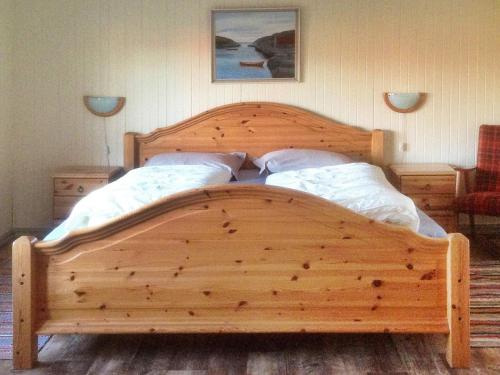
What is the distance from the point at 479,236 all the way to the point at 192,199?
114 inches

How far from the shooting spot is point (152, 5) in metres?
4.90

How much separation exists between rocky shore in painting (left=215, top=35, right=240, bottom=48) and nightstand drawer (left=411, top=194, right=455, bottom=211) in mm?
1598

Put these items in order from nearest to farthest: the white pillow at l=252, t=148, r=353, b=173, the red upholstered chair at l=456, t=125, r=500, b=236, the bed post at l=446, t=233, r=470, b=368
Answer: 1. the bed post at l=446, t=233, r=470, b=368
2. the white pillow at l=252, t=148, r=353, b=173
3. the red upholstered chair at l=456, t=125, r=500, b=236

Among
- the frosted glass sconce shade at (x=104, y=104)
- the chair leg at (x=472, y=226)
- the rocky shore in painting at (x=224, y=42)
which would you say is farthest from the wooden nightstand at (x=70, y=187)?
the chair leg at (x=472, y=226)

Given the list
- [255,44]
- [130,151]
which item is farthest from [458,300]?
[130,151]

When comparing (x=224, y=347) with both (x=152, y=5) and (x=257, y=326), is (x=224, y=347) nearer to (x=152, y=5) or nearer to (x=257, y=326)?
(x=257, y=326)

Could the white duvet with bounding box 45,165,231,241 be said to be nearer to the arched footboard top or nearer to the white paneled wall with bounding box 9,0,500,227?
the arched footboard top

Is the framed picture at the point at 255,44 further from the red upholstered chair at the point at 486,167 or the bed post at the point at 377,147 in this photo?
the red upholstered chair at the point at 486,167

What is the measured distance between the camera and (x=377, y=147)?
484cm

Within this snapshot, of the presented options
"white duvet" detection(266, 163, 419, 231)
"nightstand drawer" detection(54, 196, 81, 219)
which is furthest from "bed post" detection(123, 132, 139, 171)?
"white duvet" detection(266, 163, 419, 231)

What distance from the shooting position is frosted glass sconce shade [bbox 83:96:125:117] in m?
4.87

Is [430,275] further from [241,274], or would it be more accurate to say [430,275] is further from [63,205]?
[63,205]

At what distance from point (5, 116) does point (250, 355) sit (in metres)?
2.86

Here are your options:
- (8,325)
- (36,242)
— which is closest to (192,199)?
(36,242)
